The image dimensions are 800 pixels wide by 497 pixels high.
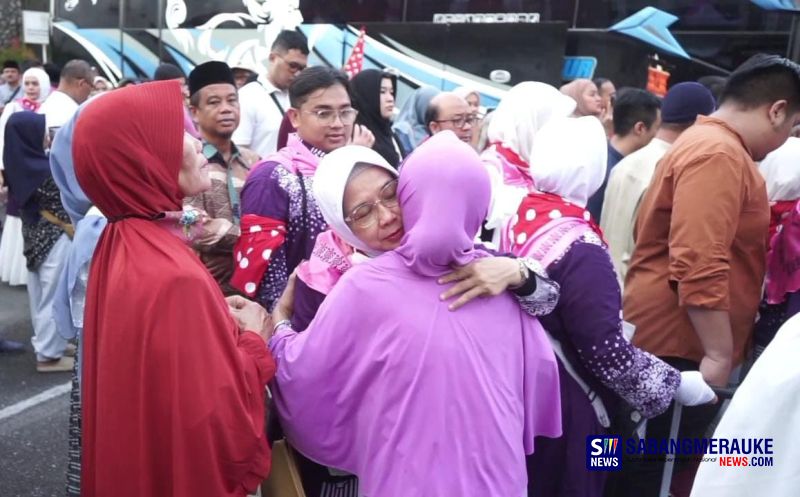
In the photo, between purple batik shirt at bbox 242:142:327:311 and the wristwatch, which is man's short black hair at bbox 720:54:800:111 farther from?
purple batik shirt at bbox 242:142:327:311

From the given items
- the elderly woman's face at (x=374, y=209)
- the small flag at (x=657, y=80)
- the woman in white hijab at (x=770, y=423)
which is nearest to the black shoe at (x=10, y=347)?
the elderly woman's face at (x=374, y=209)

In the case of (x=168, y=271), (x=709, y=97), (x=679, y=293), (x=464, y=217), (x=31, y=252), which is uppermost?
(x=709, y=97)

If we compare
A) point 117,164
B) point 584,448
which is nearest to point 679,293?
point 584,448

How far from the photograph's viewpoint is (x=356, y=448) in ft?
6.15

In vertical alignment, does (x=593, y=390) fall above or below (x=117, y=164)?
below

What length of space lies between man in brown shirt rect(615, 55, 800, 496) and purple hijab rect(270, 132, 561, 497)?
3.17 feet

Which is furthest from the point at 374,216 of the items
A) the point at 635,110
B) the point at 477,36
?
the point at 477,36

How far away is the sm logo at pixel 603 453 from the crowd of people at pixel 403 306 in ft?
0.12

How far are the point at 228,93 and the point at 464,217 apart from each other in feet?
7.14

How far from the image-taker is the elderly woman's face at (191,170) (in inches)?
81.5

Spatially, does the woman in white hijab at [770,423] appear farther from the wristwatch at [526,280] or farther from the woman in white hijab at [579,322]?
the woman in white hijab at [579,322]

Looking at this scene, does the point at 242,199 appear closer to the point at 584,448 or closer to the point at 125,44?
the point at 584,448

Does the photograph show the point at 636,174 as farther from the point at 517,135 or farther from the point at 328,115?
the point at 328,115

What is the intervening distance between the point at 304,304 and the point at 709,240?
1407 millimetres
